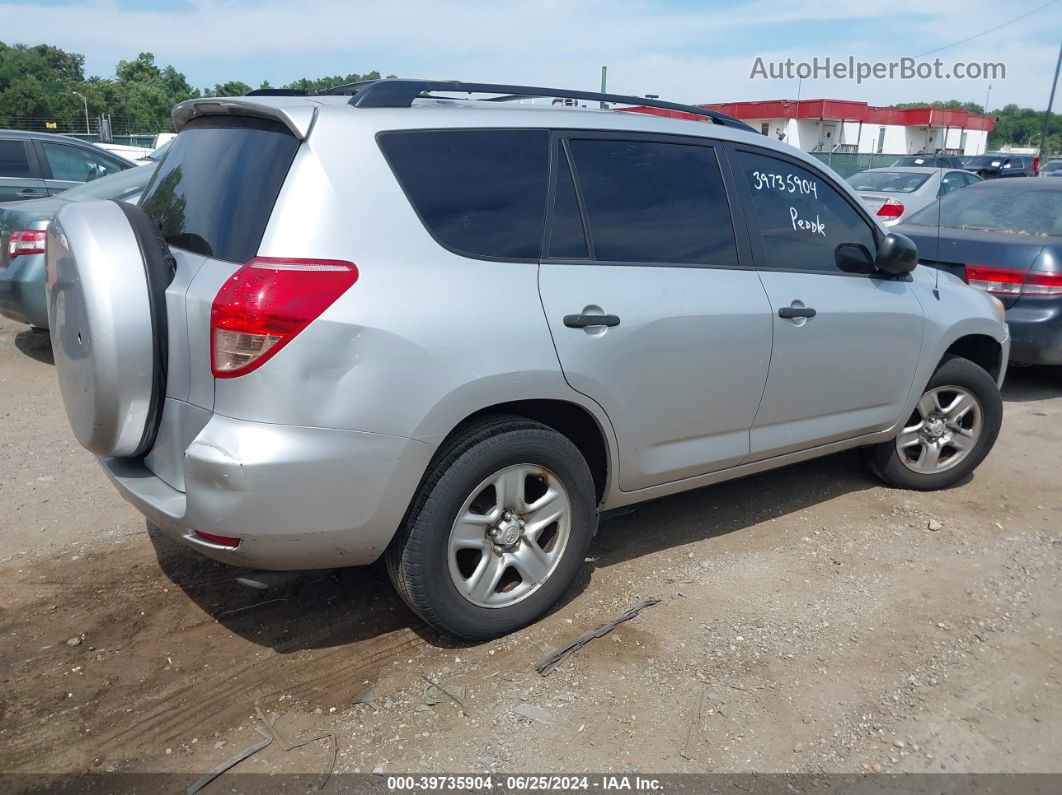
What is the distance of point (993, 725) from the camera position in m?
2.87

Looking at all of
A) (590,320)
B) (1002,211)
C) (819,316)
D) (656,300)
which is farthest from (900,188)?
(590,320)

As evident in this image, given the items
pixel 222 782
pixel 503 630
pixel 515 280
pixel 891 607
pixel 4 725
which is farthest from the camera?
pixel 891 607

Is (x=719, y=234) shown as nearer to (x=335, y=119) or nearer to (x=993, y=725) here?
(x=335, y=119)

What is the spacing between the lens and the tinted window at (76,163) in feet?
31.7

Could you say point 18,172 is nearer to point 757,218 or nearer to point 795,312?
point 757,218

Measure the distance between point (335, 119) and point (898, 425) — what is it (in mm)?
3238

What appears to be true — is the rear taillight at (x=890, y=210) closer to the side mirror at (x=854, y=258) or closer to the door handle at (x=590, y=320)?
the side mirror at (x=854, y=258)

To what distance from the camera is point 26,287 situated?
6.50 metres

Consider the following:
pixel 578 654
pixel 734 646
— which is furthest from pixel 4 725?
pixel 734 646

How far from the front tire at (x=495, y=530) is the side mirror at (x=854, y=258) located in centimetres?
178

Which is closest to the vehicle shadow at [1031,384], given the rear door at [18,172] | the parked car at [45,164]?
the parked car at [45,164]

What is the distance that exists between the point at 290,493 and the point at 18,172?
8758mm

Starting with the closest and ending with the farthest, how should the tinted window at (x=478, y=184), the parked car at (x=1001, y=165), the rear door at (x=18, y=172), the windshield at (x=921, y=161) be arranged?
the tinted window at (x=478, y=184) < the rear door at (x=18, y=172) < the windshield at (x=921, y=161) < the parked car at (x=1001, y=165)

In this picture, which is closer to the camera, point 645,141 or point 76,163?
point 645,141
